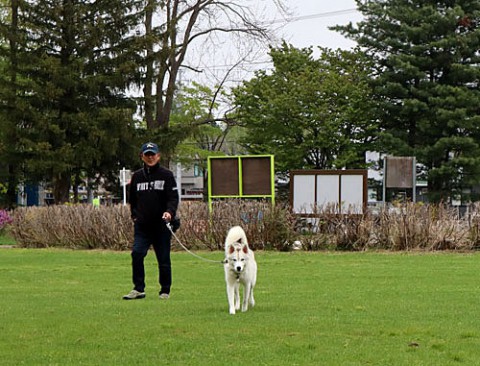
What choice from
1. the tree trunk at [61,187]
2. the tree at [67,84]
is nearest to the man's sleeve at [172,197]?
the tree at [67,84]

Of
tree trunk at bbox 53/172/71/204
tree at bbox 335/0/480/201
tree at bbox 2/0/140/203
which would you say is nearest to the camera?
tree at bbox 2/0/140/203

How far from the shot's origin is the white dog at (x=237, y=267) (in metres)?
10.2

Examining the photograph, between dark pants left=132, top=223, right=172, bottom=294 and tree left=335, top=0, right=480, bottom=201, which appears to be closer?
dark pants left=132, top=223, right=172, bottom=294

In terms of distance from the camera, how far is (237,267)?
10.1 metres

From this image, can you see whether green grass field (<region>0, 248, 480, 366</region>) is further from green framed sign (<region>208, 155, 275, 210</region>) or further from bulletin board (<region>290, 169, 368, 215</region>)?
green framed sign (<region>208, 155, 275, 210</region>)

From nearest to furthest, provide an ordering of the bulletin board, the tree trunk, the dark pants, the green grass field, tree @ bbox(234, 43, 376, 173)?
the green grass field < the dark pants < the bulletin board < the tree trunk < tree @ bbox(234, 43, 376, 173)

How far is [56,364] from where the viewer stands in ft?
23.2

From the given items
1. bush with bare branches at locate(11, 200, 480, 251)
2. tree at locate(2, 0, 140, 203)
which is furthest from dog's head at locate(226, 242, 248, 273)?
tree at locate(2, 0, 140, 203)

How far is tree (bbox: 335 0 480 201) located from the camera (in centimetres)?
4147

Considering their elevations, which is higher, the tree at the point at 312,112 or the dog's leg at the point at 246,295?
the tree at the point at 312,112

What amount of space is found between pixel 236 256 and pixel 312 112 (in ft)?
111

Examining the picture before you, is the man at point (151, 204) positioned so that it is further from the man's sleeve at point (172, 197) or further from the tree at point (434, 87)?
the tree at point (434, 87)

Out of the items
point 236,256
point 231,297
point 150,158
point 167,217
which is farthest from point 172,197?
point 231,297

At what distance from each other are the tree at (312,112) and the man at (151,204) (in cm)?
3178
